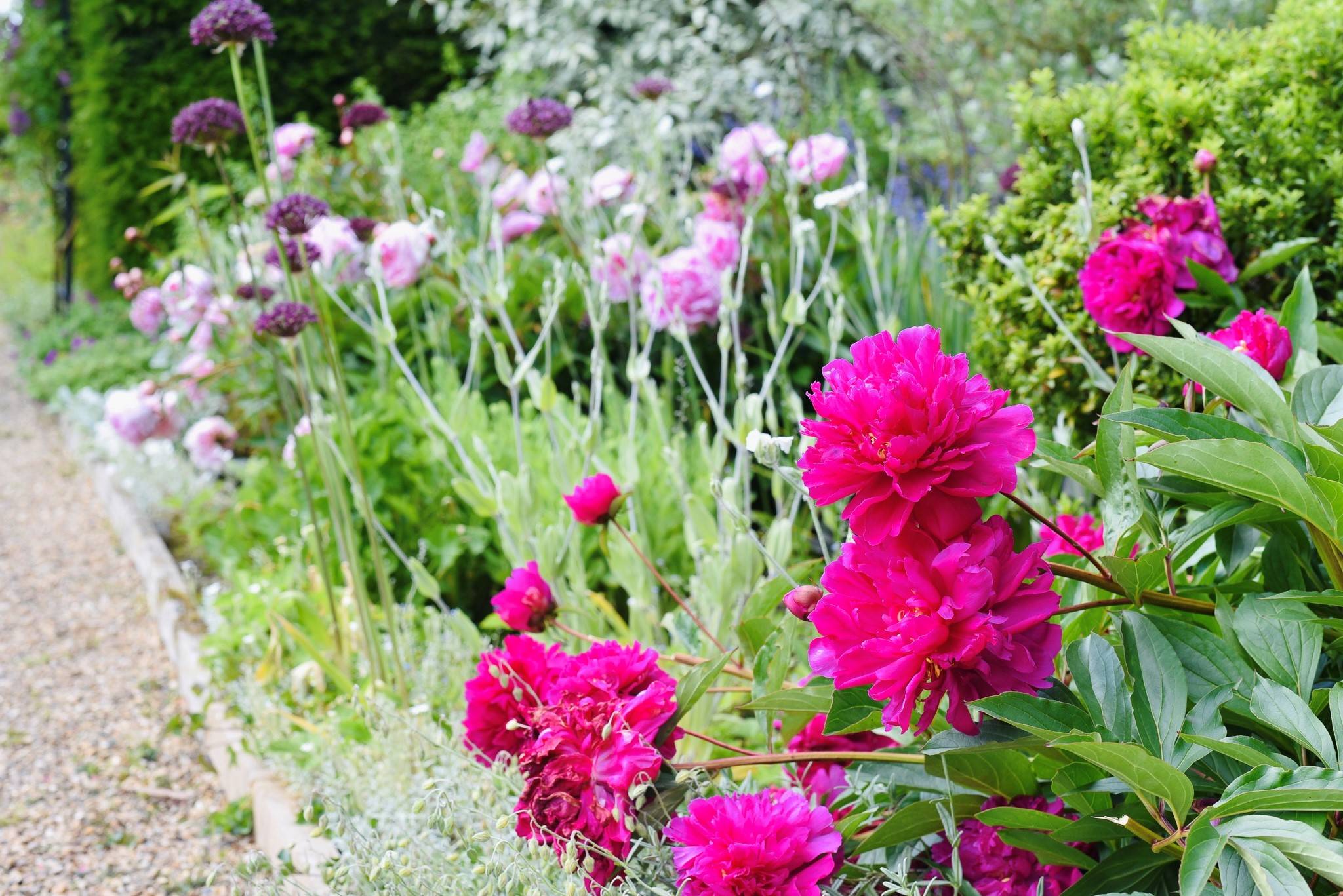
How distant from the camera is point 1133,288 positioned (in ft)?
4.82

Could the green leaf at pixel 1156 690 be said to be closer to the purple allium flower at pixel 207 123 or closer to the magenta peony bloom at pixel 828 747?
the magenta peony bloom at pixel 828 747

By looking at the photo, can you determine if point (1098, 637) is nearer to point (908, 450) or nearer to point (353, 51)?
point (908, 450)

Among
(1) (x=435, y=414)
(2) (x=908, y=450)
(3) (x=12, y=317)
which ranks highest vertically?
(2) (x=908, y=450)

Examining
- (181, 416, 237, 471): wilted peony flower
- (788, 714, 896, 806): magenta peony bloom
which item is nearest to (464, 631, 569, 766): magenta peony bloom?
(788, 714, 896, 806): magenta peony bloom

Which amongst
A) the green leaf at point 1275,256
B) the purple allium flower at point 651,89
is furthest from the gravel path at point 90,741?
the purple allium flower at point 651,89

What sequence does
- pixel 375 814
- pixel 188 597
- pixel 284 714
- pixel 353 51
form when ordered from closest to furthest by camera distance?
pixel 375 814 → pixel 284 714 → pixel 188 597 → pixel 353 51

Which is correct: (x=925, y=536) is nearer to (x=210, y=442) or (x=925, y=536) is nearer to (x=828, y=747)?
(x=828, y=747)

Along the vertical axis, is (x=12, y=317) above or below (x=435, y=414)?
below

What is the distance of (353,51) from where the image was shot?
785cm

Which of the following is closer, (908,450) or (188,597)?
(908,450)

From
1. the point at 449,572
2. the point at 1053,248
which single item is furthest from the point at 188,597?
the point at 1053,248

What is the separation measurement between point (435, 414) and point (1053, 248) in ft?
3.96

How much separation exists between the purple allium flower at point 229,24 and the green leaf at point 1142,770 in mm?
1608

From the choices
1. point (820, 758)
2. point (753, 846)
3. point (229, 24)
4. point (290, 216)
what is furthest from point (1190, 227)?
point (229, 24)
